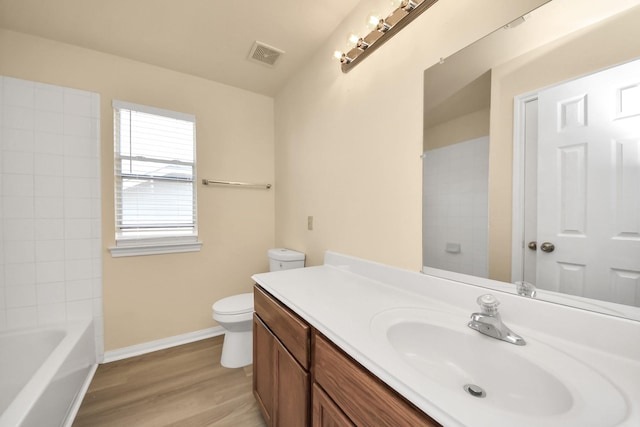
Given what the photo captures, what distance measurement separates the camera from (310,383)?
2.84 feet

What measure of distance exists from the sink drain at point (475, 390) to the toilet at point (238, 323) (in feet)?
4.70

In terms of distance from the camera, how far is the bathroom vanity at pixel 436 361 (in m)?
0.47

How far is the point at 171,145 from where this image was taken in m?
2.14

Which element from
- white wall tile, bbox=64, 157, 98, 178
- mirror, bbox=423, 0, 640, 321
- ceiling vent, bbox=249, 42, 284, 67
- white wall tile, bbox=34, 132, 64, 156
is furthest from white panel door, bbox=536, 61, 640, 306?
white wall tile, bbox=34, 132, 64, 156

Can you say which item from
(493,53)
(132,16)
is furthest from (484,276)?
(132,16)

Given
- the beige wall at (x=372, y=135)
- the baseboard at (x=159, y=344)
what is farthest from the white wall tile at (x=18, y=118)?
the beige wall at (x=372, y=135)

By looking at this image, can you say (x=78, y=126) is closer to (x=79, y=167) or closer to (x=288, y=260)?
(x=79, y=167)

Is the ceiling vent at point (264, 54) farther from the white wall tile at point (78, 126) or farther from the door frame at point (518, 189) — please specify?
the door frame at point (518, 189)

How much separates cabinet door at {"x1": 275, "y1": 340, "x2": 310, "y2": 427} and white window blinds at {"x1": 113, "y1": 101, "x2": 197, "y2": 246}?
1.59m

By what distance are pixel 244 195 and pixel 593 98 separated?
7.73 feet

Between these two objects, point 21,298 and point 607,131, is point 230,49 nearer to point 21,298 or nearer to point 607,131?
point 607,131

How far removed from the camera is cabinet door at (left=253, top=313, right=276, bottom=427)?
115 centimetres

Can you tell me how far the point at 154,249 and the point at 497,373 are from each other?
2.32m

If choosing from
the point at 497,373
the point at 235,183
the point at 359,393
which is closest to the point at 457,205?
the point at 497,373
